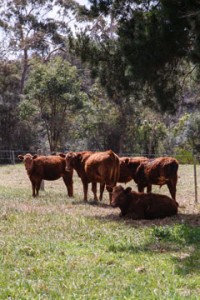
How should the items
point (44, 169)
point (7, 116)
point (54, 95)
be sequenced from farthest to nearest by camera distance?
point (7, 116)
point (54, 95)
point (44, 169)

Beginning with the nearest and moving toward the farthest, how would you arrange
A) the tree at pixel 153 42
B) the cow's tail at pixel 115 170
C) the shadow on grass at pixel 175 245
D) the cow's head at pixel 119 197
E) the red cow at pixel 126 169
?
the shadow on grass at pixel 175 245, the tree at pixel 153 42, the cow's head at pixel 119 197, the cow's tail at pixel 115 170, the red cow at pixel 126 169

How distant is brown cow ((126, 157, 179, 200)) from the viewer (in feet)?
39.1

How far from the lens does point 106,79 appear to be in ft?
37.1

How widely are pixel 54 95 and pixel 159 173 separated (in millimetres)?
21165

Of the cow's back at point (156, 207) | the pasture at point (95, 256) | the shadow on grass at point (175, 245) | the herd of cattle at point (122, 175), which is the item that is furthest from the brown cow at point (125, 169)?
the shadow on grass at point (175, 245)

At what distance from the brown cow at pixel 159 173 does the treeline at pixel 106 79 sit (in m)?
1.27

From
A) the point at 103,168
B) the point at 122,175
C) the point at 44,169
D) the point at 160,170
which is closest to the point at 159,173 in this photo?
the point at 160,170

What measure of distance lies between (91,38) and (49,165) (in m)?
4.62

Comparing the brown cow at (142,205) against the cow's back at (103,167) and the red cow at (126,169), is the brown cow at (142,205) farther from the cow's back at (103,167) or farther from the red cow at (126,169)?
the red cow at (126,169)

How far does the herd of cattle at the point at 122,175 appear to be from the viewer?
9829 millimetres

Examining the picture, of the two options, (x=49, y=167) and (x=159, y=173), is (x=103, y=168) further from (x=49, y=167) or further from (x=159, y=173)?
(x=49, y=167)

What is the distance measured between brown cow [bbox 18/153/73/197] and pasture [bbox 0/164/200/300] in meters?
3.96

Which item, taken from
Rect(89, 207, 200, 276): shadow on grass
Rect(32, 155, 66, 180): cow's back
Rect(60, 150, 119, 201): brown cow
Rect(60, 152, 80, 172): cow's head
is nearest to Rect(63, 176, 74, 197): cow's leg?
Rect(32, 155, 66, 180): cow's back

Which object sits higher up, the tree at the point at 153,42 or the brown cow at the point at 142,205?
the tree at the point at 153,42
